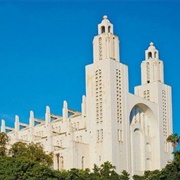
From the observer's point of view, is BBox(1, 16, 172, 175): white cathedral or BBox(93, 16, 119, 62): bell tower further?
BBox(93, 16, 119, 62): bell tower

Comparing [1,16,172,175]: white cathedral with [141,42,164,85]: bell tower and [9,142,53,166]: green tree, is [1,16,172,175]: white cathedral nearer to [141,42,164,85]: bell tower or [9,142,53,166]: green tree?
[141,42,164,85]: bell tower

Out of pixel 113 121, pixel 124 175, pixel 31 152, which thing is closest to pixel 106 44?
pixel 113 121

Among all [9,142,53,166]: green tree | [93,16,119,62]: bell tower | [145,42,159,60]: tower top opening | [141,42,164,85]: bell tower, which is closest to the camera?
[9,142,53,166]: green tree

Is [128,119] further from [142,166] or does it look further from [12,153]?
[12,153]

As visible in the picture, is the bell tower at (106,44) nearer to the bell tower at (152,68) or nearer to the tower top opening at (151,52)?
the bell tower at (152,68)

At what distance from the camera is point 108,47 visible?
94.9m

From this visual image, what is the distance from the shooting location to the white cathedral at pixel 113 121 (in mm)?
92688

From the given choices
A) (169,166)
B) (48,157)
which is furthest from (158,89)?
(169,166)

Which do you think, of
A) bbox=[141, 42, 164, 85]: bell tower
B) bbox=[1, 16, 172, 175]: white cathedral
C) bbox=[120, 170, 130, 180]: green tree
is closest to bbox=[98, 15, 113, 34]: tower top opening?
bbox=[1, 16, 172, 175]: white cathedral

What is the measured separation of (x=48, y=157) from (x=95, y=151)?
350 inches

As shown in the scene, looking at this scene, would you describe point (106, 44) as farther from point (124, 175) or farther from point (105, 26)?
point (124, 175)

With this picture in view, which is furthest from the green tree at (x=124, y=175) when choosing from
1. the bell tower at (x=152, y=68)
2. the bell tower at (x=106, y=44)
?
the bell tower at (x=152, y=68)

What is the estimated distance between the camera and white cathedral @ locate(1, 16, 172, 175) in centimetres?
9269

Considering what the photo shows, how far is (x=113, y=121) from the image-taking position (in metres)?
92.4
